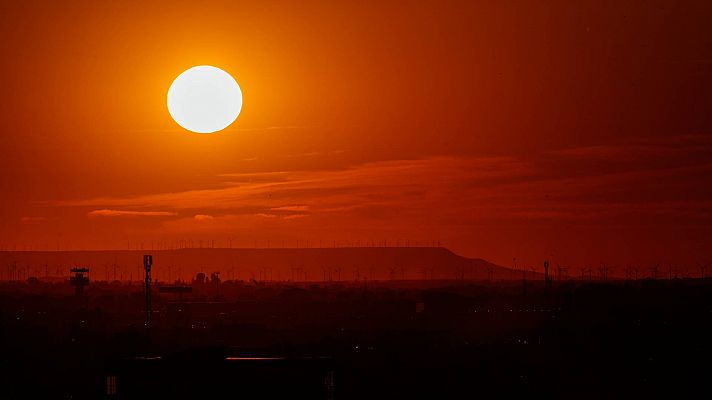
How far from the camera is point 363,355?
61.5 meters

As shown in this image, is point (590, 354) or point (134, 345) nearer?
point (590, 354)

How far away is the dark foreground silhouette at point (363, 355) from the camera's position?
119 ft

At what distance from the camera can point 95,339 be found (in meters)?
73.9

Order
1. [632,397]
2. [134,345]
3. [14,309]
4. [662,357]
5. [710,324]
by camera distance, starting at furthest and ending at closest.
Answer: [14,309] < [710,324] < [134,345] < [662,357] < [632,397]

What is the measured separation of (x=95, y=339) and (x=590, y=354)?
32937mm

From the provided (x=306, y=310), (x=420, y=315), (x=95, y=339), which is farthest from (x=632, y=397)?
(x=306, y=310)

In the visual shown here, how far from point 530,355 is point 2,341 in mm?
35004

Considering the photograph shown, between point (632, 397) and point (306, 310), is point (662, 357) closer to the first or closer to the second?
point (632, 397)

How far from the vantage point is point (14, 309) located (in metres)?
126

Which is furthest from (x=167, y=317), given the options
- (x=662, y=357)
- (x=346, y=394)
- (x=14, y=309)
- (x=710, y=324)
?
(x=346, y=394)

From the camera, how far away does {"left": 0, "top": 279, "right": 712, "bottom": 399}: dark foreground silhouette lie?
36125mm

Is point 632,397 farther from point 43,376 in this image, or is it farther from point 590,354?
point 43,376

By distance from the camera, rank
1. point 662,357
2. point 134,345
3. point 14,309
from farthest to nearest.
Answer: point 14,309 < point 134,345 < point 662,357

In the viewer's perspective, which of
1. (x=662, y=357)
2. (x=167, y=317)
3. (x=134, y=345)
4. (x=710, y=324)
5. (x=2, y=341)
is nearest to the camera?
(x=662, y=357)
